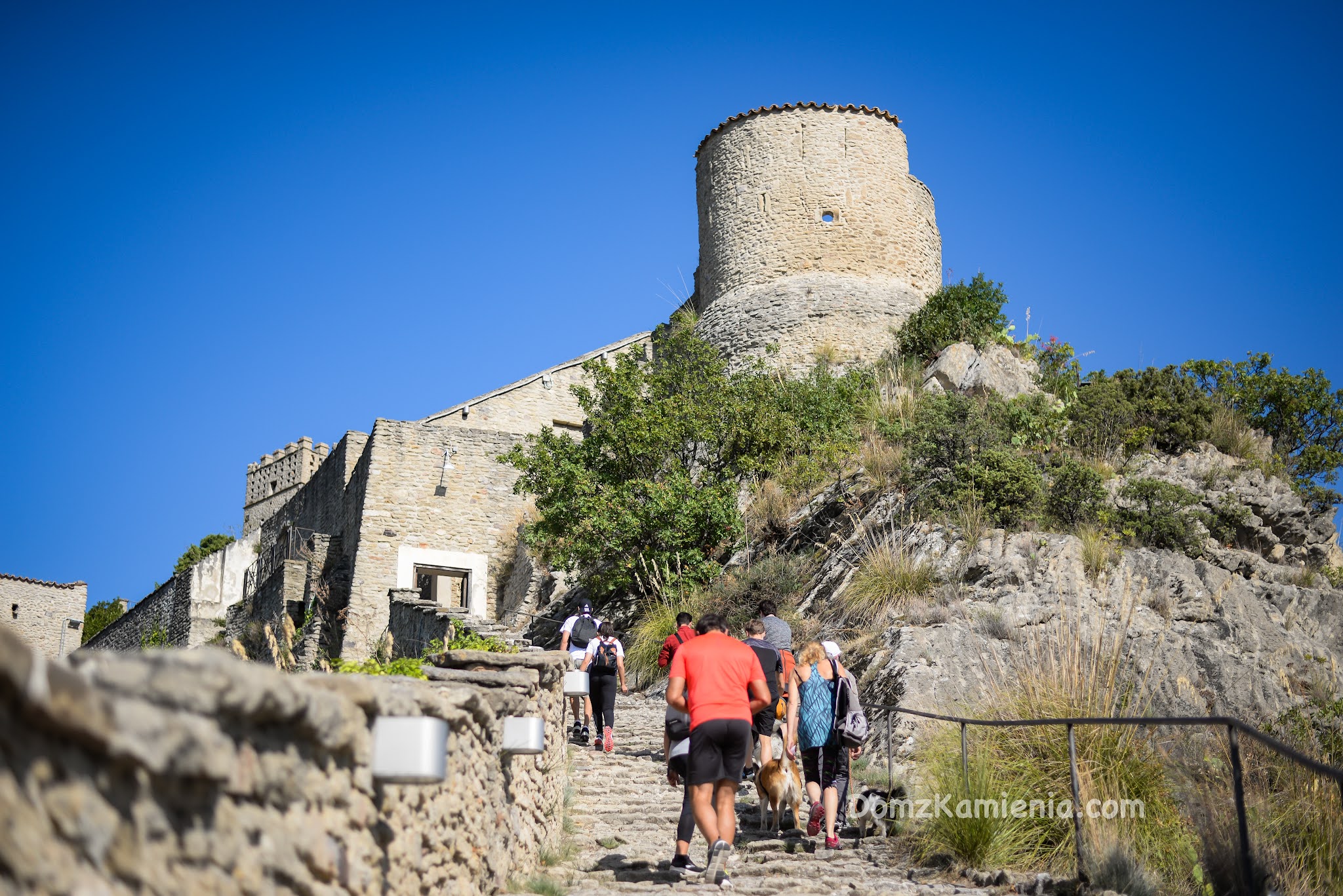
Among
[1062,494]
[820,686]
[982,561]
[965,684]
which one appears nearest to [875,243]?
[1062,494]

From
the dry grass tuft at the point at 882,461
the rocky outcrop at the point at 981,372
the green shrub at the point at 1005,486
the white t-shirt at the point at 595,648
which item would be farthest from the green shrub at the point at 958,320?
the white t-shirt at the point at 595,648

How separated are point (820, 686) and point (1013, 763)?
58.2 inches

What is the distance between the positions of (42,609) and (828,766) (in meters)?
34.2

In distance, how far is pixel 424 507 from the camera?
20812mm

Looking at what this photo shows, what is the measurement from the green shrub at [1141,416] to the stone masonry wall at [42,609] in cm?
3143

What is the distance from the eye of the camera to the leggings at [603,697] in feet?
34.9

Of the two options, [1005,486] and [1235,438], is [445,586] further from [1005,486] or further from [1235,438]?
[1235,438]

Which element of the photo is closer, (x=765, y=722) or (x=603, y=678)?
(x=765, y=722)

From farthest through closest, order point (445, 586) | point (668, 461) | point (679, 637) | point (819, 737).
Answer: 1. point (445, 586)
2. point (668, 461)
3. point (679, 637)
4. point (819, 737)

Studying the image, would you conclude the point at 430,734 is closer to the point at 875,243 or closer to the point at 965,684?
the point at 965,684

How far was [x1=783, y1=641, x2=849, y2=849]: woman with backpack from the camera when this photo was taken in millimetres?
7738

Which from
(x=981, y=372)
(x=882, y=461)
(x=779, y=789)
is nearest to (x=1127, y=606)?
(x=779, y=789)

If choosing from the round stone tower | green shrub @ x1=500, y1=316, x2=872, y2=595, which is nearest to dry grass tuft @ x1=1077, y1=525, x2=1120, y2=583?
green shrub @ x1=500, y1=316, x2=872, y2=595

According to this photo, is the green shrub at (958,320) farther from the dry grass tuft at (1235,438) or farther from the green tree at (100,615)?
the green tree at (100,615)
